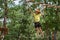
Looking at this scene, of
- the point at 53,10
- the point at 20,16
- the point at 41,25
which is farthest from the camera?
the point at 20,16

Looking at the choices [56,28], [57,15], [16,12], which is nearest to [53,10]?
[57,15]

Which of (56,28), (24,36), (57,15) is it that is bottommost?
(24,36)

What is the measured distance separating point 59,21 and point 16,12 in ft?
4.14

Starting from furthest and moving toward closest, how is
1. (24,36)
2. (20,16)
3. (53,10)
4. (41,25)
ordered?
(24,36), (20,16), (41,25), (53,10)

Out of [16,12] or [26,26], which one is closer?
[16,12]

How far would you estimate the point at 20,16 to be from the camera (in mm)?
6465

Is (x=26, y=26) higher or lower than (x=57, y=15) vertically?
lower

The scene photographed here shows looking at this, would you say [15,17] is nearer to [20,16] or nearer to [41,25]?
[20,16]

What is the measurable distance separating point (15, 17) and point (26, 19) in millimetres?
509

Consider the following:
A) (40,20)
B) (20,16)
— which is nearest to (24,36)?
A: (20,16)

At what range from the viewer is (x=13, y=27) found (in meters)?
6.54

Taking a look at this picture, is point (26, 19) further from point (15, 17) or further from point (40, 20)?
point (40, 20)

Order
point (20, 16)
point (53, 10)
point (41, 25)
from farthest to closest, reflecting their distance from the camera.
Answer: point (20, 16) → point (41, 25) → point (53, 10)

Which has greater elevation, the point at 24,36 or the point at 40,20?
the point at 40,20
